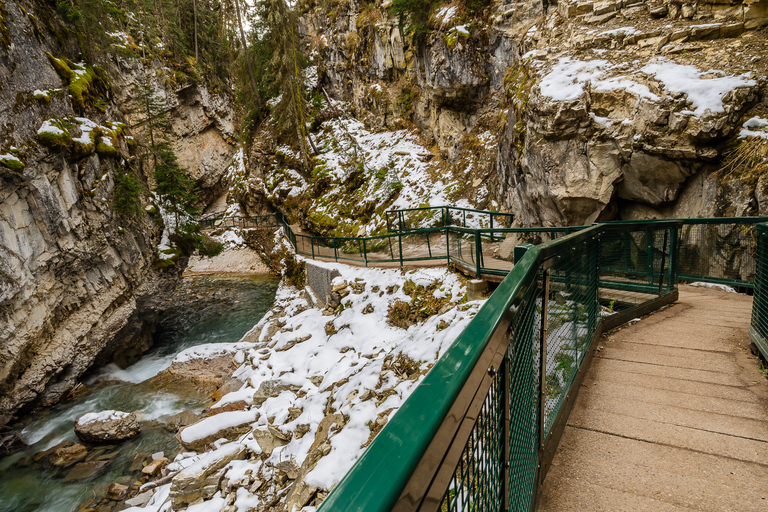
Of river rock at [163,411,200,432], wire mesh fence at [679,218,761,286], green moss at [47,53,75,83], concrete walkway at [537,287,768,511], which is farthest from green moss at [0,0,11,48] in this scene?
wire mesh fence at [679,218,761,286]

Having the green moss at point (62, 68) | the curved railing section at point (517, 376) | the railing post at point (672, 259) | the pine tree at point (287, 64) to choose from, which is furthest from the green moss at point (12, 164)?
the railing post at point (672, 259)

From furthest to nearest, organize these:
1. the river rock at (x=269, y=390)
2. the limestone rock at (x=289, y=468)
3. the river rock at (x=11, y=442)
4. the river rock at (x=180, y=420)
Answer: the river rock at (x=180, y=420), the river rock at (x=11, y=442), the river rock at (x=269, y=390), the limestone rock at (x=289, y=468)

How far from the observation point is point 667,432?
7.54ft

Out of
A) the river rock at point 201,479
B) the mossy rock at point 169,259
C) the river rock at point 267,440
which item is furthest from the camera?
the mossy rock at point 169,259

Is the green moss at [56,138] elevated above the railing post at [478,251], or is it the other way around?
the green moss at [56,138]

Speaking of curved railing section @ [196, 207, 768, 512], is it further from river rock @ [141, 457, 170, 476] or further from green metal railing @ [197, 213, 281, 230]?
green metal railing @ [197, 213, 281, 230]

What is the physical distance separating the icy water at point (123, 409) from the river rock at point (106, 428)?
8.2 inches

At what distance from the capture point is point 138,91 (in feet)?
74.2

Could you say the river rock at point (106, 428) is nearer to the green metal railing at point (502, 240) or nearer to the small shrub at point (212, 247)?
the green metal railing at point (502, 240)

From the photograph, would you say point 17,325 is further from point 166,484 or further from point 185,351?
point 166,484

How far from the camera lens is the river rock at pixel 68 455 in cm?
820

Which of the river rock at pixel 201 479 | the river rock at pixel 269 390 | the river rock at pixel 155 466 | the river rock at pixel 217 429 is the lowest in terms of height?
the river rock at pixel 155 466

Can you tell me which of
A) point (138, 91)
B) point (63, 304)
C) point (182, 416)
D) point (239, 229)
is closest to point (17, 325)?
point (63, 304)

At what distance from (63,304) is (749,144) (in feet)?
57.1
